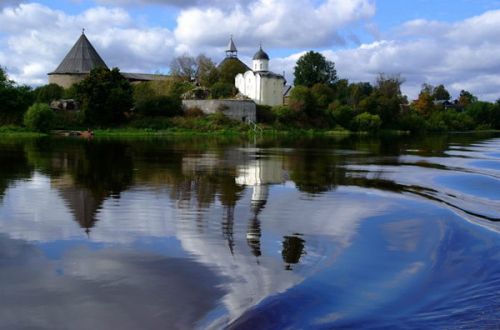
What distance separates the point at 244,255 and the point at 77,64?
7893 centimetres

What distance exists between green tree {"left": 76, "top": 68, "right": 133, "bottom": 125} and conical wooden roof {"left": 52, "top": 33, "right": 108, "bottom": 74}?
19932 mm

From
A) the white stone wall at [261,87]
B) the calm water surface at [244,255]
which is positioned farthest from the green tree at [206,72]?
the calm water surface at [244,255]

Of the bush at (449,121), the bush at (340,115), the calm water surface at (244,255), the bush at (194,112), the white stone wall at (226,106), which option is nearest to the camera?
the calm water surface at (244,255)

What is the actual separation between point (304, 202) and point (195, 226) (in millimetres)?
4225

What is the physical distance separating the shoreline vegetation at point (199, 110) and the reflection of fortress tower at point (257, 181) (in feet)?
116

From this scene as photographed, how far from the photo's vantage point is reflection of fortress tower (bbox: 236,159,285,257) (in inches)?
397

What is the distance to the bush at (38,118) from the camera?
53281 mm

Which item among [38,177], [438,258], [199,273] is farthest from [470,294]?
[38,177]

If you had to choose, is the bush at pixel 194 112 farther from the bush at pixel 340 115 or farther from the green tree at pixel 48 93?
the bush at pixel 340 115

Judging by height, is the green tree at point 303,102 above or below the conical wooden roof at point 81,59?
below

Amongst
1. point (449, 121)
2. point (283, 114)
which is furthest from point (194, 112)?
point (449, 121)

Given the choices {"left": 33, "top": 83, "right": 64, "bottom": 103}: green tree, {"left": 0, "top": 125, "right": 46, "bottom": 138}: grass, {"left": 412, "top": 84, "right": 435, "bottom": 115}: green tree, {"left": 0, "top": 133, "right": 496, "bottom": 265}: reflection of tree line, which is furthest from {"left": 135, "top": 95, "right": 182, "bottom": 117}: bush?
{"left": 412, "top": 84, "right": 435, "bottom": 115}: green tree

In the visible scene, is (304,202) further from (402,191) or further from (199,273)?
(199,273)

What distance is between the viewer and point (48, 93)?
7106 centimetres
